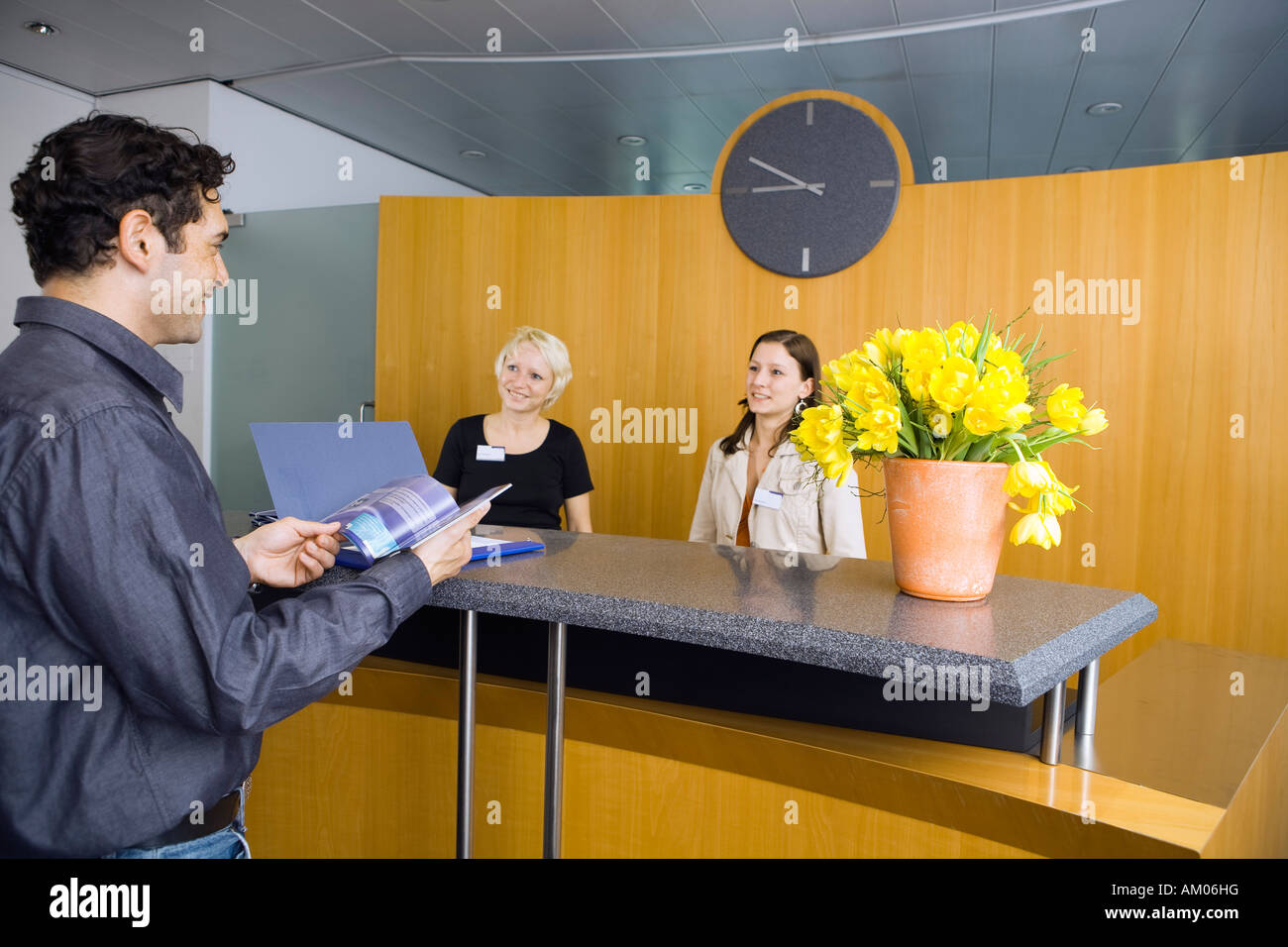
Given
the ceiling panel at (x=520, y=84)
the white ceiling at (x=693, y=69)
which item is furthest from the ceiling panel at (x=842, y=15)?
the ceiling panel at (x=520, y=84)

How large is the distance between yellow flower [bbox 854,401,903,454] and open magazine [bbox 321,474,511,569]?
49 cm

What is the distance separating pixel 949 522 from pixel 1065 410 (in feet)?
0.70

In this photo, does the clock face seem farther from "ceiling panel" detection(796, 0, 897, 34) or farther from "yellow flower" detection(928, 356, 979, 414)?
"yellow flower" detection(928, 356, 979, 414)

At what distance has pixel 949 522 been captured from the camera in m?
1.25

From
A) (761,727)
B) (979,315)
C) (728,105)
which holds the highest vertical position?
(728,105)

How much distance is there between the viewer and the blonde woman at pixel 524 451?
3195 millimetres

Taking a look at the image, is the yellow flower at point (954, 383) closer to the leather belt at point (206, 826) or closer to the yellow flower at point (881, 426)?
the yellow flower at point (881, 426)

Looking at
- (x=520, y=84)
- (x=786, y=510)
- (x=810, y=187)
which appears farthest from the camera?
(x=520, y=84)

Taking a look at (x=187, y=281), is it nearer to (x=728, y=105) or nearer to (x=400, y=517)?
(x=400, y=517)

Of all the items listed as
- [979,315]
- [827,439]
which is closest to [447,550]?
[827,439]

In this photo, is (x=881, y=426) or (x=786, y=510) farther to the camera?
(x=786, y=510)
